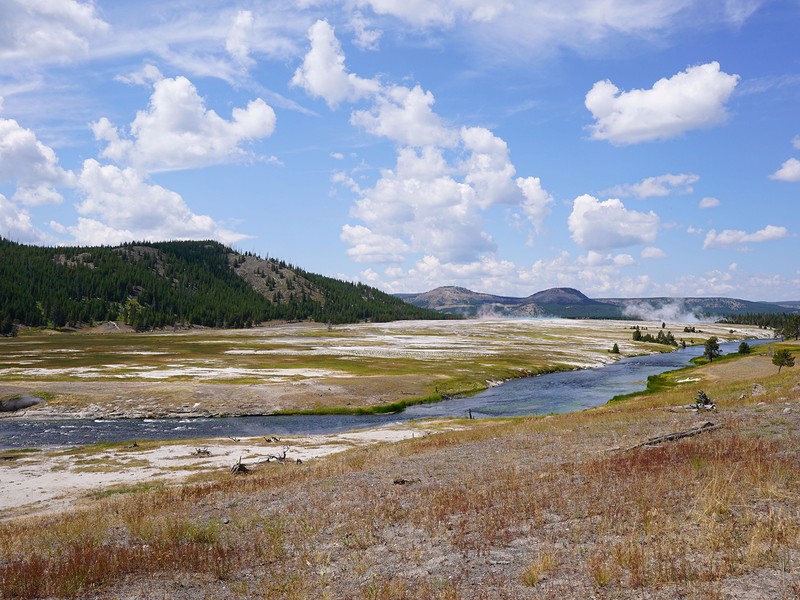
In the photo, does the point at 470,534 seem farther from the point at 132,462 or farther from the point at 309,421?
the point at 309,421

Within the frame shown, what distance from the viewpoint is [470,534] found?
45.7ft

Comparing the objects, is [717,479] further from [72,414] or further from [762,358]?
[762,358]

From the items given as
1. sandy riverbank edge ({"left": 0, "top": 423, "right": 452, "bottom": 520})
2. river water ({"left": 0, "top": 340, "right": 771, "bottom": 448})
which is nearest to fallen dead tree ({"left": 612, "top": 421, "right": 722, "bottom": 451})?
sandy riverbank edge ({"left": 0, "top": 423, "right": 452, "bottom": 520})

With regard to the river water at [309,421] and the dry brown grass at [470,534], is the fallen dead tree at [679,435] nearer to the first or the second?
the dry brown grass at [470,534]

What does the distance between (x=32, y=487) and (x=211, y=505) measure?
20010 mm

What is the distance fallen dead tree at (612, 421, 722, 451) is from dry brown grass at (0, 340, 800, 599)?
0.80 metres

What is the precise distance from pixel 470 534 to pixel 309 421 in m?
50.2

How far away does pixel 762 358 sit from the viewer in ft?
309

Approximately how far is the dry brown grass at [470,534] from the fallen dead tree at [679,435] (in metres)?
0.80

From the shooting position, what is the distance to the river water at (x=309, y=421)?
174ft

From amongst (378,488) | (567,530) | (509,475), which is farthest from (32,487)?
(567,530)

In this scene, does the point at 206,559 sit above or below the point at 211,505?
above

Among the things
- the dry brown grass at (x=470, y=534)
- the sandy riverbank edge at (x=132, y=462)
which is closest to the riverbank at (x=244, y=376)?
the sandy riverbank edge at (x=132, y=462)

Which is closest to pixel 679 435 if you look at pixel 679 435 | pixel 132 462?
pixel 679 435
